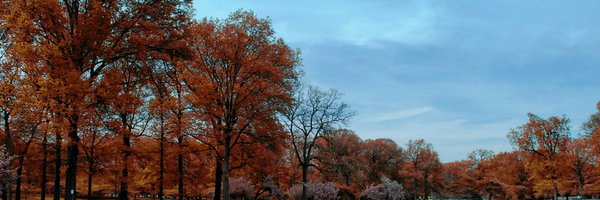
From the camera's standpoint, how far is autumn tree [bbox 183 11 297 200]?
2812 centimetres

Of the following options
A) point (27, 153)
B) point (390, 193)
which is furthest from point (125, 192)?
point (390, 193)

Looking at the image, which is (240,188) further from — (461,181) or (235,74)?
(461,181)

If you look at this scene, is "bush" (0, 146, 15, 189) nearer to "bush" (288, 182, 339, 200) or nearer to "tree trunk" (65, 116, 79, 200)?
"tree trunk" (65, 116, 79, 200)

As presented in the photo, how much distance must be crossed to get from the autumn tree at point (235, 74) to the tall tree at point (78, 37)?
7.63m

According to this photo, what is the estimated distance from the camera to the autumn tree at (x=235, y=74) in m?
28.1

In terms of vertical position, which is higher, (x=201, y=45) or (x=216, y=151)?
(x=201, y=45)

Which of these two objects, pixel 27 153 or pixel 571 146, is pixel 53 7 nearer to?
pixel 27 153

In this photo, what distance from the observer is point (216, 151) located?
29.2m

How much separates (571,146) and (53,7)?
57.5 metres

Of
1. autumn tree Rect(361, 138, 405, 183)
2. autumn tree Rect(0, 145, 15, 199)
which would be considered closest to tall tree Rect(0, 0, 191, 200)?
autumn tree Rect(0, 145, 15, 199)

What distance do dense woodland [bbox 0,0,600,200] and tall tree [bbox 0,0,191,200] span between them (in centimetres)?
6

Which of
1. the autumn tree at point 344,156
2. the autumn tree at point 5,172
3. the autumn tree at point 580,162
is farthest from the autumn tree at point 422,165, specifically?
the autumn tree at point 5,172

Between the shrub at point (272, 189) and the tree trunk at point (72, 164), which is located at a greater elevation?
the tree trunk at point (72, 164)

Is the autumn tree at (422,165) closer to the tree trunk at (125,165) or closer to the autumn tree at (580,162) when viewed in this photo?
the autumn tree at (580,162)
